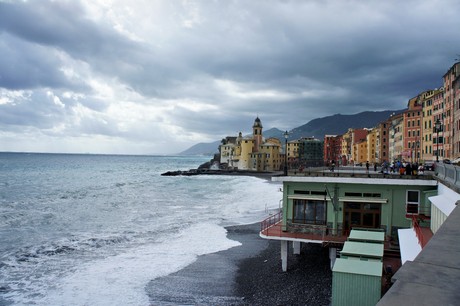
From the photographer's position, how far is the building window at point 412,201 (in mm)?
21797

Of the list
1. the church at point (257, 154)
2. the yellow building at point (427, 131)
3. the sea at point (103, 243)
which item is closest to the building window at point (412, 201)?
the sea at point (103, 243)

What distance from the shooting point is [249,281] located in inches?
879

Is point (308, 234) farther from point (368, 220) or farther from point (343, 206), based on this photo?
point (368, 220)

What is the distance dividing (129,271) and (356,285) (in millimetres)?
14769

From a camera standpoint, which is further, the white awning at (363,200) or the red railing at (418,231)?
the white awning at (363,200)

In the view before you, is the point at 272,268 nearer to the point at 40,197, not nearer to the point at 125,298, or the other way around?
the point at 125,298

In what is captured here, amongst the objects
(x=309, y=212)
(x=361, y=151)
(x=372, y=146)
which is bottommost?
(x=309, y=212)

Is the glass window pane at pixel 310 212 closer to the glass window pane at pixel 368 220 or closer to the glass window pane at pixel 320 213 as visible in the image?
the glass window pane at pixel 320 213

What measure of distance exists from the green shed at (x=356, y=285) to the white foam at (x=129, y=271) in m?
9.60

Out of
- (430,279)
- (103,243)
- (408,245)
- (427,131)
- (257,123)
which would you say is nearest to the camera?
(430,279)

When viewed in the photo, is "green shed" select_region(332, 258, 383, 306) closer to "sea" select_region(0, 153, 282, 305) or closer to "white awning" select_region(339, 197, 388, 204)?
"white awning" select_region(339, 197, 388, 204)

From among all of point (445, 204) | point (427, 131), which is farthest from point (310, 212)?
Result: point (427, 131)

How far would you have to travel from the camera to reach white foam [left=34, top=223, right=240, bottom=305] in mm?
20156

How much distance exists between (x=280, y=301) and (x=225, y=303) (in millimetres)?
2661
